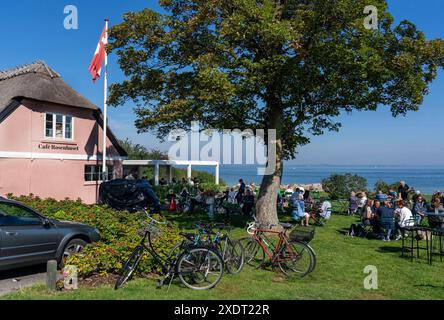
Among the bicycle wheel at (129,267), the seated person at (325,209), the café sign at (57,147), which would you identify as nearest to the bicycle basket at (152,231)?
the bicycle wheel at (129,267)

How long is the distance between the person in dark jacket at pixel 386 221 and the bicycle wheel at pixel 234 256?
6749 mm

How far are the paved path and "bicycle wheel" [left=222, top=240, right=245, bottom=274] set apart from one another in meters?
3.66

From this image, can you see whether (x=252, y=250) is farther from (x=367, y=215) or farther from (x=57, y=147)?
(x=57, y=147)

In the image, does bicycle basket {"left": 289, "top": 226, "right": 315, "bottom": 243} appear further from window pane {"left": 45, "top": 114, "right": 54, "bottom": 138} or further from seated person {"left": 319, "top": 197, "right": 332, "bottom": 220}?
window pane {"left": 45, "top": 114, "right": 54, "bottom": 138}

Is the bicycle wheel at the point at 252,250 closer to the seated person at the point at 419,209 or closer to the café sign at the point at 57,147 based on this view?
the seated person at the point at 419,209

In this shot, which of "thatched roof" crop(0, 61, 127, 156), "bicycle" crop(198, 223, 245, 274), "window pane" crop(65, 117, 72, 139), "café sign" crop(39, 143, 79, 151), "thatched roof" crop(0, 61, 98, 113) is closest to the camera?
"bicycle" crop(198, 223, 245, 274)

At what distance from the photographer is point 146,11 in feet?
44.1

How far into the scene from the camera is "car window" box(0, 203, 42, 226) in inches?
319

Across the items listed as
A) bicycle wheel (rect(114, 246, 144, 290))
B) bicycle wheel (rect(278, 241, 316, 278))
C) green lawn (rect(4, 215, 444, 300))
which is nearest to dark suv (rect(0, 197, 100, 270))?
green lawn (rect(4, 215, 444, 300))

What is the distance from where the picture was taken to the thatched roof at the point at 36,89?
2025cm

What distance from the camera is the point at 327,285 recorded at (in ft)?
25.7
